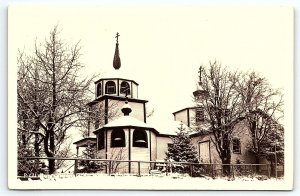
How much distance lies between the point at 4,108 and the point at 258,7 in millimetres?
682

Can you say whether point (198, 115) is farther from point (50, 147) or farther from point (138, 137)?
point (50, 147)

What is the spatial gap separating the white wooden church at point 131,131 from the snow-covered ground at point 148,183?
1.8 inches

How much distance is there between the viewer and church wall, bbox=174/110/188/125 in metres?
1.81

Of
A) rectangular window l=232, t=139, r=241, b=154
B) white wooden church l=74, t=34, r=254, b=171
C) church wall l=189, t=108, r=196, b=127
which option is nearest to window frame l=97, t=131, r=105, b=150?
white wooden church l=74, t=34, r=254, b=171

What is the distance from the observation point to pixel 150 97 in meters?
1.82

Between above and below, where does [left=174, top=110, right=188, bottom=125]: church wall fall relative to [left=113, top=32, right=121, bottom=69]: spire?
below

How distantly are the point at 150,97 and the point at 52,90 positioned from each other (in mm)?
247

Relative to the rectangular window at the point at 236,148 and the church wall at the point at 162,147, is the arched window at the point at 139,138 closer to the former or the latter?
the church wall at the point at 162,147

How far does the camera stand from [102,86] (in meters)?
1.81

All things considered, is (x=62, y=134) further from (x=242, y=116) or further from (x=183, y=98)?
(x=242, y=116)

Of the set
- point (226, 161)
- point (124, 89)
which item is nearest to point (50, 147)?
point (124, 89)

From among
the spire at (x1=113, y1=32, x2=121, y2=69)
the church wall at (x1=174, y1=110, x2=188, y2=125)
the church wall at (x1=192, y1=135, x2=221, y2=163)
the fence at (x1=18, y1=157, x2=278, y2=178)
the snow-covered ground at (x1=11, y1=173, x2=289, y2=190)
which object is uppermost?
the spire at (x1=113, y1=32, x2=121, y2=69)

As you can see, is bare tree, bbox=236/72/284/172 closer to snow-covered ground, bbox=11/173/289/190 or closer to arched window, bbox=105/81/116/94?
snow-covered ground, bbox=11/173/289/190

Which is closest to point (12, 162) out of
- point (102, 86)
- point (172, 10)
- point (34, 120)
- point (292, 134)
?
point (34, 120)
